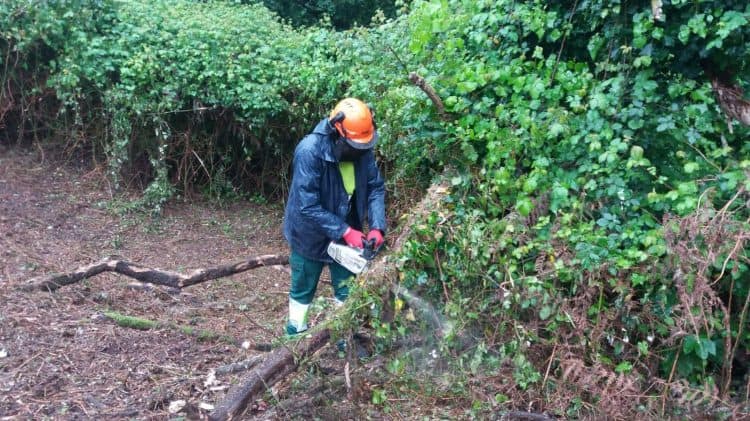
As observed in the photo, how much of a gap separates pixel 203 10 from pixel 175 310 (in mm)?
4268

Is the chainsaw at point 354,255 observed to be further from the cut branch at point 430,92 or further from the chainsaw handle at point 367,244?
the cut branch at point 430,92

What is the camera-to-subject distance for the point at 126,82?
24.0ft

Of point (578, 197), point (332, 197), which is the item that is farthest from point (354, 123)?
point (578, 197)

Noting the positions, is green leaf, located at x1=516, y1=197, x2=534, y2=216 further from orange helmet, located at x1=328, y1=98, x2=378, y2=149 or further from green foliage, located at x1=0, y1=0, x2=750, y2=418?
orange helmet, located at x1=328, y1=98, x2=378, y2=149

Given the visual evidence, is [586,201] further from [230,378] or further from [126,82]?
[126,82]

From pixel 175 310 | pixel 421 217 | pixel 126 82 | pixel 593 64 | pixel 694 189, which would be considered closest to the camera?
pixel 694 189

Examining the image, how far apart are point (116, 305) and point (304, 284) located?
1.63m

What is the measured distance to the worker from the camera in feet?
14.7

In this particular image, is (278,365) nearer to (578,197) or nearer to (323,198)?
(323,198)

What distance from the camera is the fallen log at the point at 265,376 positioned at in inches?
143

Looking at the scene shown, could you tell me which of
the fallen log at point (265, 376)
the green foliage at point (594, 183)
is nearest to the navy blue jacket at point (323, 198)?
the green foliage at point (594, 183)

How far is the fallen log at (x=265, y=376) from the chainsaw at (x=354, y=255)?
0.63 metres

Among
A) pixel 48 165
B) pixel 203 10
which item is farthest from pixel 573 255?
pixel 48 165

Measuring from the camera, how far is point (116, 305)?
5484mm
